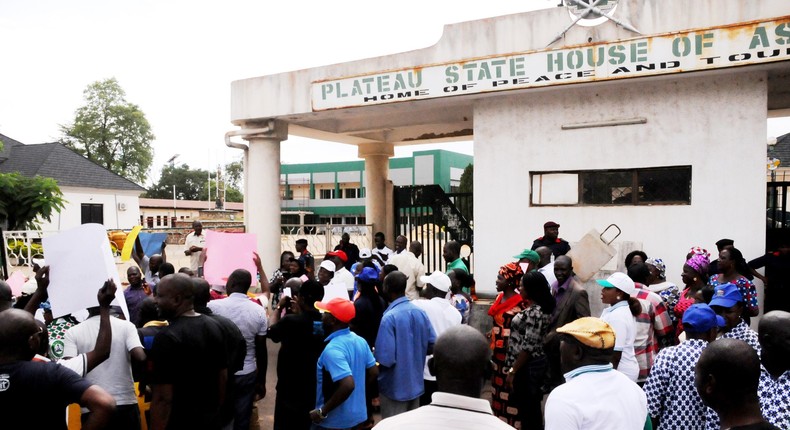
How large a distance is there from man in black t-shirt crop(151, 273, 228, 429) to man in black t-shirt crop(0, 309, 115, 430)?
0.91 metres

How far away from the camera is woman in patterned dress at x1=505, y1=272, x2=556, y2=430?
4809mm

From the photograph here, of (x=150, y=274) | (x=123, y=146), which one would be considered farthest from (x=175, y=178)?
(x=150, y=274)

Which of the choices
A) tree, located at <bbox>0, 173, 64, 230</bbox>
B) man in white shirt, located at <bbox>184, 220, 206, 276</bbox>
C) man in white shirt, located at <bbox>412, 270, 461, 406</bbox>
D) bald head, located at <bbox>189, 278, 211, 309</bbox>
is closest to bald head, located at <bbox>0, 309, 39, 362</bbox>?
bald head, located at <bbox>189, 278, 211, 309</bbox>

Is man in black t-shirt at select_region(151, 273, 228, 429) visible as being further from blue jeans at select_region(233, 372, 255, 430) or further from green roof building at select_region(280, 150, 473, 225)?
green roof building at select_region(280, 150, 473, 225)

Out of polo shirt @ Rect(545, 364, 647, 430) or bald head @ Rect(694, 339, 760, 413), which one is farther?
polo shirt @ Rect(545, 364, 647, 430)

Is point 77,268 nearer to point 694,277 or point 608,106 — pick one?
point 694,277

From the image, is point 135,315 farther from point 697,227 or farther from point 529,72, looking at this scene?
point 697,227

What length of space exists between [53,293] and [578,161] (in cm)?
667

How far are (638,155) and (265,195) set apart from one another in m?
6.47

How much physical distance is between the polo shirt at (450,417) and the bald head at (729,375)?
904 mm

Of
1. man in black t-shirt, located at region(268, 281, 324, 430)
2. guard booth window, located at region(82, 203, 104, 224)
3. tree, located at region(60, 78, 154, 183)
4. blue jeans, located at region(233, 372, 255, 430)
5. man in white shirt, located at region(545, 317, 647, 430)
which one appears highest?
tree, located at region(60, 78, 154, 183)

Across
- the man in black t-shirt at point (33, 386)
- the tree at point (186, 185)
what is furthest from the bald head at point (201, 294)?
the tree at point (186, 185)

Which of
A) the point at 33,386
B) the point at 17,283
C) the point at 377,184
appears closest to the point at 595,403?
the point at 33,386

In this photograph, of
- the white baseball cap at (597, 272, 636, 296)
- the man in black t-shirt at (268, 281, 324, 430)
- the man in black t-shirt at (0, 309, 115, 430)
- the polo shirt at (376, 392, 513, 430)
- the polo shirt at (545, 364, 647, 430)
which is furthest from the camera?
the white baseball cap at (597, 272, 636, 296)
